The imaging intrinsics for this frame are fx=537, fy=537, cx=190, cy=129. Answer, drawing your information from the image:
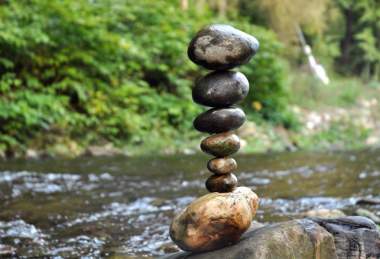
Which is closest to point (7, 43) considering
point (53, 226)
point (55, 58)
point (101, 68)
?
point (55, 58)

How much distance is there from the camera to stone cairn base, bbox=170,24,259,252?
2.92 metres

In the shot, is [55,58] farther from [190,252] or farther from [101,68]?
[190,252]

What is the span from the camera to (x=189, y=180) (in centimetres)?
753

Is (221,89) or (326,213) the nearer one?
(221,89)

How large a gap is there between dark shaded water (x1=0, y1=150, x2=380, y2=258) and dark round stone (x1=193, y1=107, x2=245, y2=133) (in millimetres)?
1116

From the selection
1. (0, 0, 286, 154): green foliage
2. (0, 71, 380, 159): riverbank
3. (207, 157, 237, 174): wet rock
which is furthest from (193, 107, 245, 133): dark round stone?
(0, 0, 286, 154): green foliage

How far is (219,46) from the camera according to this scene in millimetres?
3168

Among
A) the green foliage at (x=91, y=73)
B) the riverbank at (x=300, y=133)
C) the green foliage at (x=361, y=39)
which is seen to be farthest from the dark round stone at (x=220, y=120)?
the green foliage at (x=361, y=39)

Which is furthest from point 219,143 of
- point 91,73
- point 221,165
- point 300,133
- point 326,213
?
point 300,133

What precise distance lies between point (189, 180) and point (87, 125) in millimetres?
4021

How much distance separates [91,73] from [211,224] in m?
9.43

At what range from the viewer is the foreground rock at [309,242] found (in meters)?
2.78

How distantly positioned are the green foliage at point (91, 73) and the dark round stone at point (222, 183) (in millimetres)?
6741

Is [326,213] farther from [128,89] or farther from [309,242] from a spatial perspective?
[128,89]
